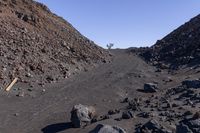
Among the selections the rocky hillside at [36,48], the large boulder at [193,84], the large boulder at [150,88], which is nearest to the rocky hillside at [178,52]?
the rocky hillside at [36,48]

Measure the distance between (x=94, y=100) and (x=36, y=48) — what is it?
8.82 metres

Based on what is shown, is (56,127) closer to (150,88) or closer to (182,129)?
(182,129)

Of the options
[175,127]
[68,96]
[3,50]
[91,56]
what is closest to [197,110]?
[175,127]

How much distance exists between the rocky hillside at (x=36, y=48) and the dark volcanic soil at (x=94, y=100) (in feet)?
3.96

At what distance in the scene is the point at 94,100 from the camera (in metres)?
23.0

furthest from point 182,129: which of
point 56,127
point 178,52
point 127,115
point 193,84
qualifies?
point 178,52

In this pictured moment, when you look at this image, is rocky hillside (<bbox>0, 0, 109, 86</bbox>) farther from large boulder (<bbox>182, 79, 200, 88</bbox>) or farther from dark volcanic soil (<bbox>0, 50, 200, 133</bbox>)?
large boulder (<bbox>182, 79, 200, 88</bbox>)

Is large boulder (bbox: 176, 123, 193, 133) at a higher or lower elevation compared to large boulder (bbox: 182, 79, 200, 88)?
Result: lower

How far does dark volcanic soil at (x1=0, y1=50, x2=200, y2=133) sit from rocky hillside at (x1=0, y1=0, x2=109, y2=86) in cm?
121

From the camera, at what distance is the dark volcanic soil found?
18266 millimetres

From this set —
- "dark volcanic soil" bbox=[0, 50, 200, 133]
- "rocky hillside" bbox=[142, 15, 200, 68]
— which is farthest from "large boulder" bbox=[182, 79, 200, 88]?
"rocky hillside" bbox=[142, 15, 200, 68]

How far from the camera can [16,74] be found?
26.1 metres

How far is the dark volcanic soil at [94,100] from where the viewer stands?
59.9ft

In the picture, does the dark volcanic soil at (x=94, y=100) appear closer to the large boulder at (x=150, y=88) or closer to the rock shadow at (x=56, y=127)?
the rock shadow at (x=56, y=127)
